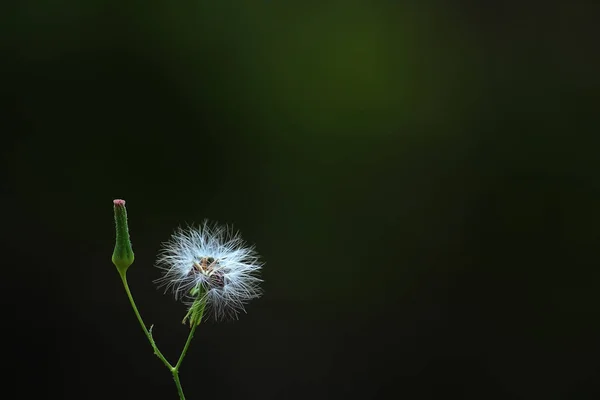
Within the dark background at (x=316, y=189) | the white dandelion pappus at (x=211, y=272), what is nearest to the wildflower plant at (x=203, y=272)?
the white dandelion pappus at (x=211, y=272)

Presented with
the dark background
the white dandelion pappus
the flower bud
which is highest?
the dark background

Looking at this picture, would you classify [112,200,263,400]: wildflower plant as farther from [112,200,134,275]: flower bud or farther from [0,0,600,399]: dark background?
[0,0,600,399]: dark background

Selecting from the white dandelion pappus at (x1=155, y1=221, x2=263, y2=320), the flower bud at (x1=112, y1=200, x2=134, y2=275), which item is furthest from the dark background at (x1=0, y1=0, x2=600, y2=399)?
the flower bud at (x1=112, y1=200, x2=134, y2=275)

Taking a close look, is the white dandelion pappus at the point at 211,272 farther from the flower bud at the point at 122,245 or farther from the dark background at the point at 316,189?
the dark background at the point at 316,189

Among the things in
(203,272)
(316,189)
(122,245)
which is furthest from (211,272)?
(316,189)

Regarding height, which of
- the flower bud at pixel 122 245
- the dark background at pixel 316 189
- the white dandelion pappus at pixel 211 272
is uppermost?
the dark background at pixel 316 189

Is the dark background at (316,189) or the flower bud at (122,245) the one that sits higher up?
the dark background at (316,189)

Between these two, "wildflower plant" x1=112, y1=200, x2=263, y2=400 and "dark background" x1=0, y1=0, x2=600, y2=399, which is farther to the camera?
"dark background" x1=0, y1=0, x2=600, y2=399

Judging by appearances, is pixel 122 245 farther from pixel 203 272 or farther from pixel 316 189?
pixel 316 189
